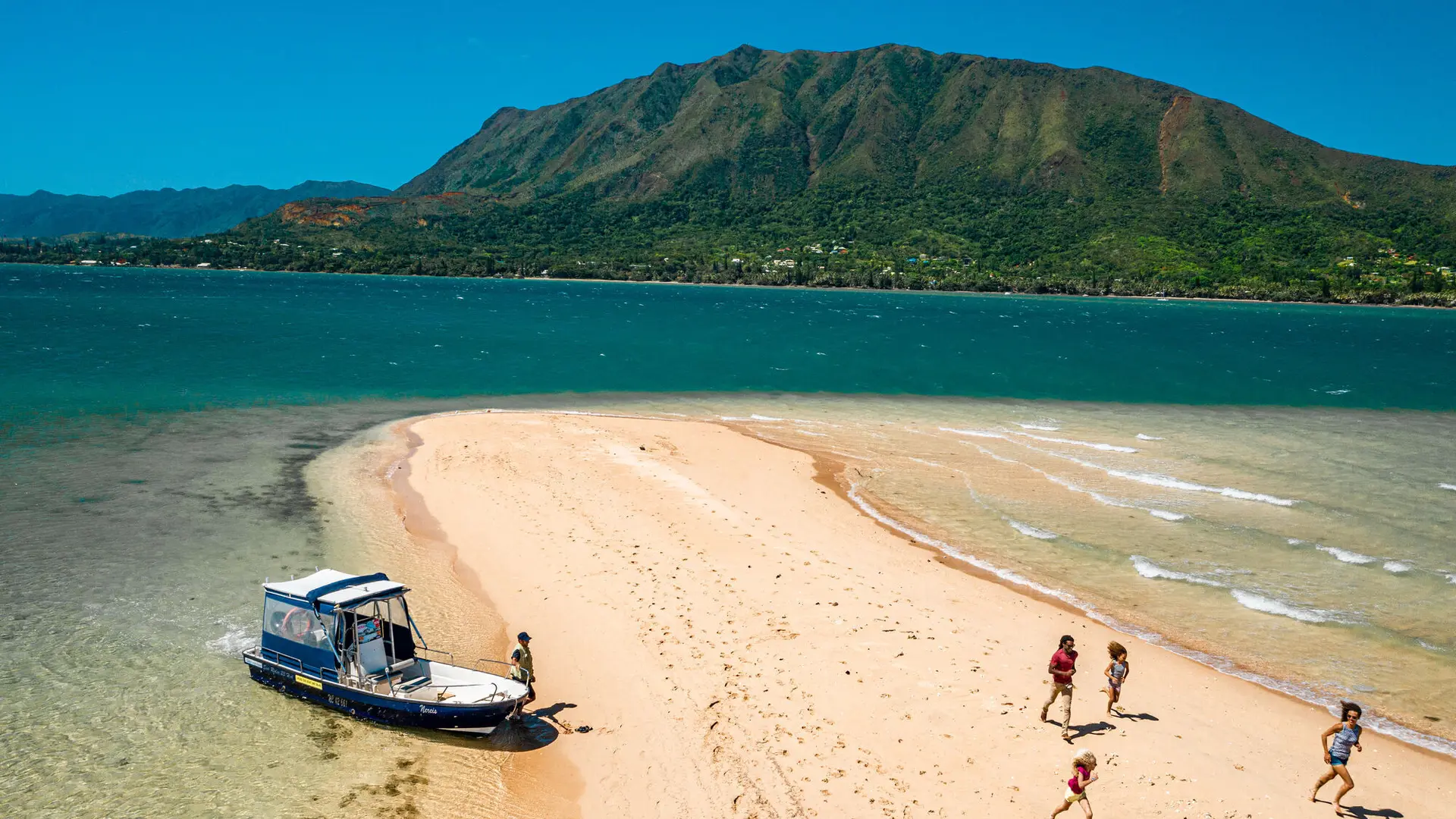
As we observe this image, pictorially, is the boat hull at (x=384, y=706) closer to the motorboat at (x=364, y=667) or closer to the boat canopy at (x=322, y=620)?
the motorboat at (x=364, y=667)

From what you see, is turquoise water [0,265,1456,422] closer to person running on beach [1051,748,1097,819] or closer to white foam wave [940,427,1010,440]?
white foam wave [940,427,1010,440]

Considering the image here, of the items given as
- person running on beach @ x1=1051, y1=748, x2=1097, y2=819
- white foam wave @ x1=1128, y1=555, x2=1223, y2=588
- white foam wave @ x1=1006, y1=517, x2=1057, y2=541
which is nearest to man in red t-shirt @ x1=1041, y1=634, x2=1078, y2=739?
person running on beach @ x1=1051, y1=748, x2=1097, y2=819

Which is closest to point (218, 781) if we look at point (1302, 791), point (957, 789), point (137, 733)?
point (137, 733)

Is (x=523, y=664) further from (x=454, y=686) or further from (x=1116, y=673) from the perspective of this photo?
(x=1116, y=673)

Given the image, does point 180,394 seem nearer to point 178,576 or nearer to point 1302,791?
point 178,576

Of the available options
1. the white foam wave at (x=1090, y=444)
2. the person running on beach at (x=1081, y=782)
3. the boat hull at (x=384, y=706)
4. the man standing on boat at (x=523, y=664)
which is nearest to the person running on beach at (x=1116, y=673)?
the person running on beach at (x=1081, y=782)
